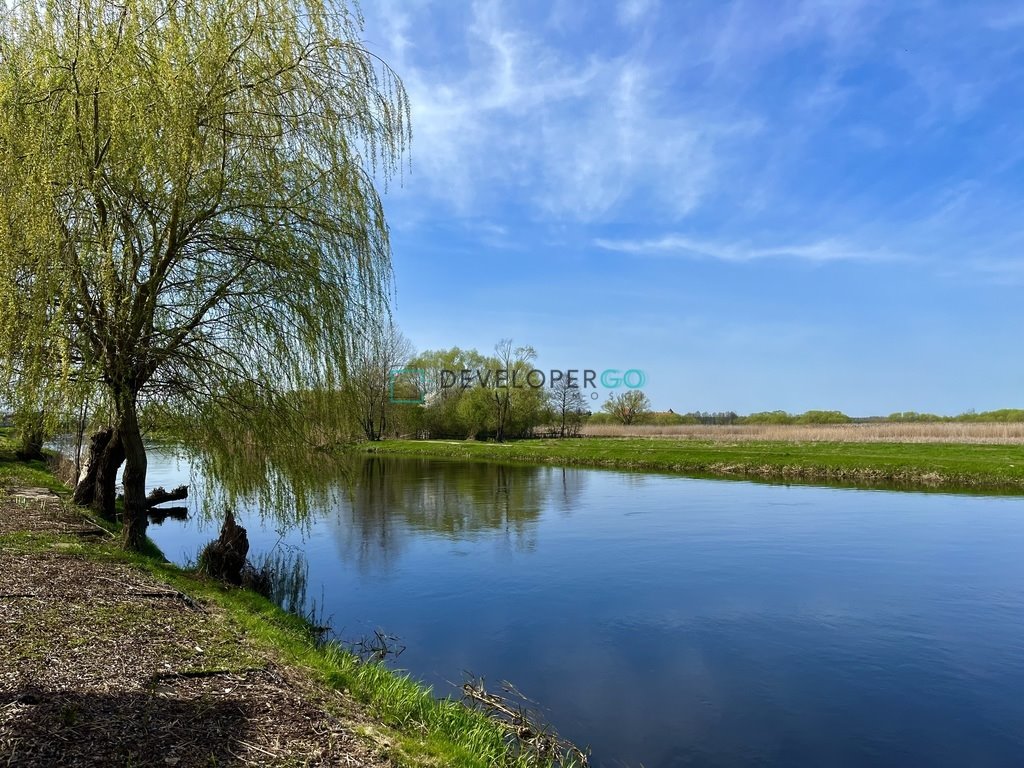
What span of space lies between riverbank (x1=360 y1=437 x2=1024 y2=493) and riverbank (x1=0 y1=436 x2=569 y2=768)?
2895cm

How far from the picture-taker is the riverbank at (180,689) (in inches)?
162

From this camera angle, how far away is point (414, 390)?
66.0 metres

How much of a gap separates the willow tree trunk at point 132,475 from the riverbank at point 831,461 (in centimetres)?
2898

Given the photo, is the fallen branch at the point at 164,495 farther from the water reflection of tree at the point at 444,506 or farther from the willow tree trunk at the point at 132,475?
the willow tree trunk at the point at 132,475

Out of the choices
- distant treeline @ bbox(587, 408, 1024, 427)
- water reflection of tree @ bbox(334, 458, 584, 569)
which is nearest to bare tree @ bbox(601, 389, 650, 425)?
distant treeline @ bbox(587, 408, 1024, 427)

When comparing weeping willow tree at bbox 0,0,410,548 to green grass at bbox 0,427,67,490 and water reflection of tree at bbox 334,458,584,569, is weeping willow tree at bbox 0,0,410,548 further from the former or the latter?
green grass at bbox 0,427,67,490

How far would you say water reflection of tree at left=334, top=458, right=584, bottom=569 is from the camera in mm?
17233

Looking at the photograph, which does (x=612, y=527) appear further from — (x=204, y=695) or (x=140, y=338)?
(x=204, y=695)

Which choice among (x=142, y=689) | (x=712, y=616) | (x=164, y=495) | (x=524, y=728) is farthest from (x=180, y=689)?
(x=164, y=495)

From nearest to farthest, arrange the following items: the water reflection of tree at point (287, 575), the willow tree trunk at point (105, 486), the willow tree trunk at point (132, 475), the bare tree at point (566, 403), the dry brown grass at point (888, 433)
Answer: the willow tree trunk at point (132, 475), the water reflection of tree at point (287, 575), the willow tree trunk at point (105, 486), the dry brown grass at point (888, 433), the bare tree at point (566, 403)

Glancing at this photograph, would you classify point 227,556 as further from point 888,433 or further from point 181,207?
point 888,433

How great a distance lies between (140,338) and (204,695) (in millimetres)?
5557

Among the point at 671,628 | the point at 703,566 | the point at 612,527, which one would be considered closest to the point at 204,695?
→ the point at 671,628

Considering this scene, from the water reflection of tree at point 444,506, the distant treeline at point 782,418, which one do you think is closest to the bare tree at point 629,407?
the distant treeline at point 782,418
